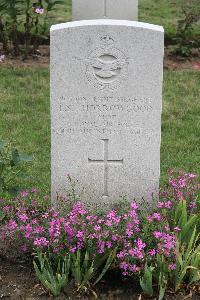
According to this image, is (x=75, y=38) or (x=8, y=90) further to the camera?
(x=8, y=90)

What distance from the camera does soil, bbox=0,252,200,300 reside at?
14.1 feet

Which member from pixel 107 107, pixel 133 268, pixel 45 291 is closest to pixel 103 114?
pixel 107 107

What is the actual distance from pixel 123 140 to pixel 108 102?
307mm

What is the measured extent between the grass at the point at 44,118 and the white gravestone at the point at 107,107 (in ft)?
3.63

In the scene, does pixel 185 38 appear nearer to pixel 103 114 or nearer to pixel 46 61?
pixel 46 61

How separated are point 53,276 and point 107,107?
1263mm

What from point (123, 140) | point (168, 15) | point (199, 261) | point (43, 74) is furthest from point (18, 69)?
point (199, 261)

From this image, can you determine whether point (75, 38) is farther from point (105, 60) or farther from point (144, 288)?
point (144, 288)

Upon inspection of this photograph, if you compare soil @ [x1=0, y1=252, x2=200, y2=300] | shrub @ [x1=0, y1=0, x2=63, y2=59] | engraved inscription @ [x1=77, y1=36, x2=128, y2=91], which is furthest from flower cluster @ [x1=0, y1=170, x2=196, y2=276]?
shrub @ [x1=0, y1=0, x2=63, y2=59]

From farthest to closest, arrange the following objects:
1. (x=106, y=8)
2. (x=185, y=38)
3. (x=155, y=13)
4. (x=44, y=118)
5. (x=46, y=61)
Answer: (x=155, y=13) → (x=185, y=38) → (x=46, y=61) → (x=106, y=8) → (x=44, y=118)

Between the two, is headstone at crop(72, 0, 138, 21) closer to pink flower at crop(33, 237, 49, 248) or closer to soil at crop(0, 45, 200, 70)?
soil at crop(0, 45, 200, 70)

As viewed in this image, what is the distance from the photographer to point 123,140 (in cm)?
487

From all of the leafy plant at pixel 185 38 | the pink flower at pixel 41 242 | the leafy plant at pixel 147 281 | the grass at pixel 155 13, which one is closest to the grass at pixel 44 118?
the leafy plant at pixel 185 38

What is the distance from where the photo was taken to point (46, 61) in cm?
998
